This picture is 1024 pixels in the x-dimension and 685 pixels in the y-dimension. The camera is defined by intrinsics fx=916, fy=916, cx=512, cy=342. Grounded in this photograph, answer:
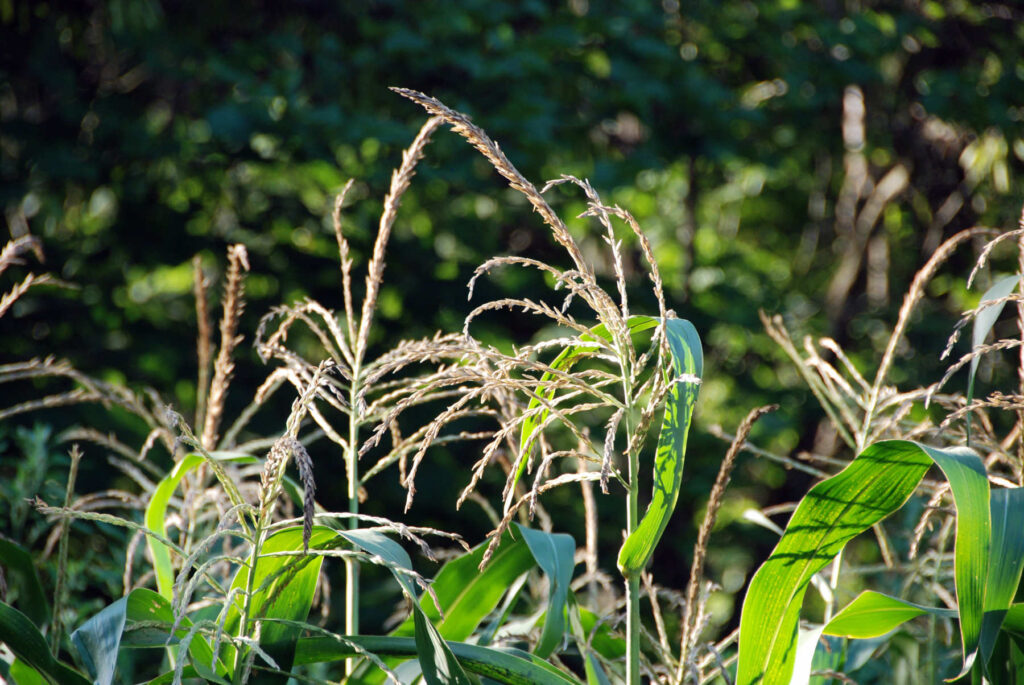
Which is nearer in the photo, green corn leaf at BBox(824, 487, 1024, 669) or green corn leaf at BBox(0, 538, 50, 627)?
green corn leaf at BBox(824, 487, 1024, 669)

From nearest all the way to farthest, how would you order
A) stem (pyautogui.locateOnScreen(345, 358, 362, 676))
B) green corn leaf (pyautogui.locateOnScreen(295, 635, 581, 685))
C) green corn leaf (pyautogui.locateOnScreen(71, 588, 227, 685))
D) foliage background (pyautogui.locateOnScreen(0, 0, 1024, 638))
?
green corn leaf (pyautogui.locateOnScreen(71, 588, 227, 685)), green corn leaf (pyautogui.locateOnScreen(295, 635, 581, 685)), stem (pyautogui.locateOnScreen(345, 358, 362, 676)), foliage background (pyautogui.locateOnScreen(0, 0, 1024, 638))

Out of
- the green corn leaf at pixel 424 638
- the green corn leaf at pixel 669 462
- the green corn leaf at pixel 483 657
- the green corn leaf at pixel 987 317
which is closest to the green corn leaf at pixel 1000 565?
the green corn leaf at pixel 987 317

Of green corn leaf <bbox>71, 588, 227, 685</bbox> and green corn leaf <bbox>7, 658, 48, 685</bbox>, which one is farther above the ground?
green corn leaf <bbox>71, 588, 227, 685</bbox>

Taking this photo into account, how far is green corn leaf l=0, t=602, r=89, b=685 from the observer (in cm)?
94

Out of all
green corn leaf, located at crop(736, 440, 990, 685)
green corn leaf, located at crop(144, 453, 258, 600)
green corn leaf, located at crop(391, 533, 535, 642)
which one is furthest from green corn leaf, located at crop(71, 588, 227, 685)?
green corn leaf, located at crop(736, 440, 990, 685)

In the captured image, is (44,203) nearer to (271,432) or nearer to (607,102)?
(271,432)

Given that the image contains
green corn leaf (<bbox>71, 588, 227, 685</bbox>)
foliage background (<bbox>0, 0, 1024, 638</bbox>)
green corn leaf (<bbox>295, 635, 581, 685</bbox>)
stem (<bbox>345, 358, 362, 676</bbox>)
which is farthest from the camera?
foliage background (<bbox>0, 0, 1024, 638</bbox>)

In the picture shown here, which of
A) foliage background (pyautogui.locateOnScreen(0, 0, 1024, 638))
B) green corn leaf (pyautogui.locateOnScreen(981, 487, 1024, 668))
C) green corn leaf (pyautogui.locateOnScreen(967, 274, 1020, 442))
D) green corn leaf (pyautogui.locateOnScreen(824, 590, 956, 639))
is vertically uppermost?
green corn leaf (pyautogui.locateOnScreen(967, 274, 1020, 442))

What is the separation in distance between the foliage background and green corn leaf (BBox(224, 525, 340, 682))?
1.90 meters

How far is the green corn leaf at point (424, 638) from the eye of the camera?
918 millimetres

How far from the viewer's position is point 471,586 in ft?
4.04

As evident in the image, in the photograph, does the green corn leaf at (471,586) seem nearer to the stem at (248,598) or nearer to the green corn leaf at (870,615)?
the stem at (248,598)

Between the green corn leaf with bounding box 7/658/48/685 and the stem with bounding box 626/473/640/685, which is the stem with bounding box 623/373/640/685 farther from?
the green corn leaf with bounding box 7/658/48/685

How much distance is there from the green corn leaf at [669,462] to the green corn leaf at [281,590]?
34 centimetres
